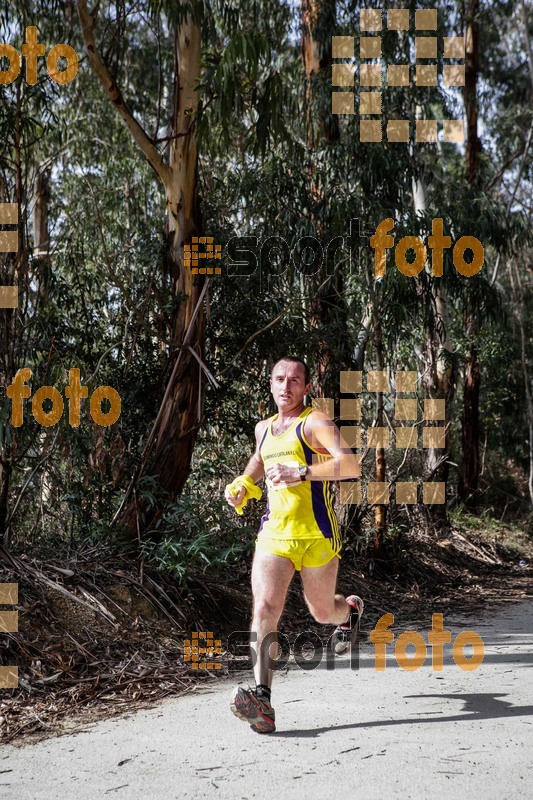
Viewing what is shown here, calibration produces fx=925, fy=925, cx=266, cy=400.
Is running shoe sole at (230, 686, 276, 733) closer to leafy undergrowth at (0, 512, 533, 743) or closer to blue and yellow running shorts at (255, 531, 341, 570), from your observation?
blue and yellow running shorts at (255, 531, 341, 570)

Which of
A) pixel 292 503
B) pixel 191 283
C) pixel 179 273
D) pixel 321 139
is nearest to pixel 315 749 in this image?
pixel 292 503

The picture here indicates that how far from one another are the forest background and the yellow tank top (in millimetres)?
2358

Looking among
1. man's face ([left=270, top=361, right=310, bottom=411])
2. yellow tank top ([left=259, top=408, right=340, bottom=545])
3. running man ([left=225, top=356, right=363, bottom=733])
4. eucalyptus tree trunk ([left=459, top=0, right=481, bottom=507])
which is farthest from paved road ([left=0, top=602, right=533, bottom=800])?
eucalyptus tree trunk ([left=459, top=0, right=481, bottom=507])

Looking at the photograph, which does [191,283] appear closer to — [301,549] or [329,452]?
[329,452]

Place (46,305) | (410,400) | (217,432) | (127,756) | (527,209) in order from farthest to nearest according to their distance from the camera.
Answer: (527,209) < (410,400) < (217,432) < (46,305) < (127,756)

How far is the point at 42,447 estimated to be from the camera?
8258 mm

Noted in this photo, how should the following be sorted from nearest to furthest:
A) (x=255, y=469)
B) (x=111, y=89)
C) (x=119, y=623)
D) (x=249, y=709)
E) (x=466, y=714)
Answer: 1. (x=249, y=709)
2. (x=466, y=714)
3. (x=255, y=469)
4. (x=119, y=623)
5. (x=111, y=89)

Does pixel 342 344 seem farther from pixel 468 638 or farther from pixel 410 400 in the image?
pixel 410 400

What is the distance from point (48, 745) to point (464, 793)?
6.86 ft

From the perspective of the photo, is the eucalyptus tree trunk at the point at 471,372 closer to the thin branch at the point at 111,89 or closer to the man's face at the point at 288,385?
the thin branch at the point at 111,89

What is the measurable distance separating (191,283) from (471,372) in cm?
984

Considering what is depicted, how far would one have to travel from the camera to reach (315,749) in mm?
4457

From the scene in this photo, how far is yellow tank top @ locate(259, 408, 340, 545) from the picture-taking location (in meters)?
5.13

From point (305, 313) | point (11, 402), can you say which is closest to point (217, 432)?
point (305, 313)
